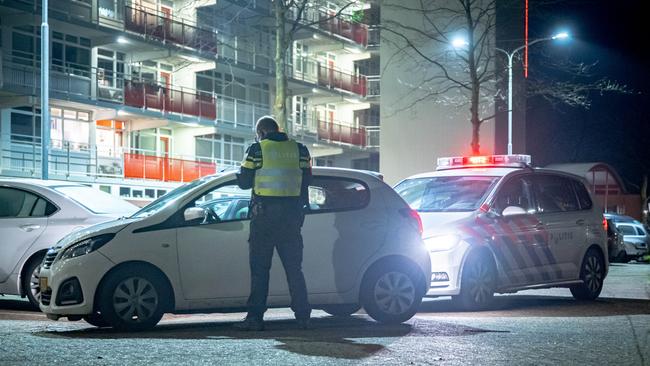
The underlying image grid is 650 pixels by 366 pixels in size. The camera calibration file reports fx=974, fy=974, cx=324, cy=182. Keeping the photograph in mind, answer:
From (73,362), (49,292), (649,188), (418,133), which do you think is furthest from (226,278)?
(649,188)

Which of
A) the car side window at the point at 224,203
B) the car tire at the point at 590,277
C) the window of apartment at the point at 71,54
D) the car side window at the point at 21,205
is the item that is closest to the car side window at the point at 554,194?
the car tire at the point at 590,277

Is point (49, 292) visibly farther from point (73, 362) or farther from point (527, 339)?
point (527, 339)

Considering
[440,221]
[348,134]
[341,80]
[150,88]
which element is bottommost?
[440,221]

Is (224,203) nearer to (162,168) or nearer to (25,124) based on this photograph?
(25,124)

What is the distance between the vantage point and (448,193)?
1303 cm

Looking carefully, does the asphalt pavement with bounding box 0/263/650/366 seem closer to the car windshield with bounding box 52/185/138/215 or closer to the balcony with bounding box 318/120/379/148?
the car windshield with bounding box 52/185/138/215

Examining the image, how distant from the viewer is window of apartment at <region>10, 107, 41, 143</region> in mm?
35250

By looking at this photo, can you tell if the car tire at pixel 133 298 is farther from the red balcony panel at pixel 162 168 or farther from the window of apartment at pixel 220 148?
the window of apartment at pixel 220 148

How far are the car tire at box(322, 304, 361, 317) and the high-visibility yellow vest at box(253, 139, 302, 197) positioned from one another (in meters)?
1.55

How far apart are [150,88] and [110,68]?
5.95 feet

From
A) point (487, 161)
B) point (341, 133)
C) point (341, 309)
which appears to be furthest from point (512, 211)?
point (341, 133)

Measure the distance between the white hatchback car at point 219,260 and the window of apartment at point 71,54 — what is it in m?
27.8

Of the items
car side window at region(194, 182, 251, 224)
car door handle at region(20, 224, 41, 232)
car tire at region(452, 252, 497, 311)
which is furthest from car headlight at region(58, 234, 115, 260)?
car tire at region(452, 252, 497, 311)

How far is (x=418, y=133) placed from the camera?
4844cm
